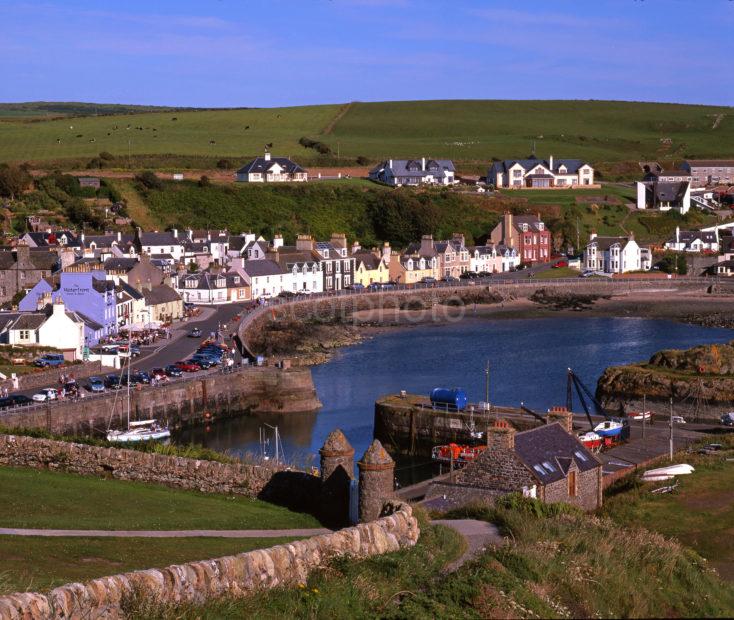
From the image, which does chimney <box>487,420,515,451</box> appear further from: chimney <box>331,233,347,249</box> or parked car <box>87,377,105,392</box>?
chimney <box>331,233,347,249</box>

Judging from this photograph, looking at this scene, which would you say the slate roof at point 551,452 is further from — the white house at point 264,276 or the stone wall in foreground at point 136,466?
the white house at point 264,276

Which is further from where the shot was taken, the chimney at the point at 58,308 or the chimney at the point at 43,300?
the chimney at the point at 43,300

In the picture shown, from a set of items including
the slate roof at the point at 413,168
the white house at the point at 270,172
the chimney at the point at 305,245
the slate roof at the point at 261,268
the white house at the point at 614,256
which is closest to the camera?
the slate roof at the point at 261,268

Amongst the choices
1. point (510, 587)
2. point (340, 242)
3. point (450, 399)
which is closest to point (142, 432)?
point (450, 399)

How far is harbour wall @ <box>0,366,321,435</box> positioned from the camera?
4319cm

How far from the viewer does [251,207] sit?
119 metres

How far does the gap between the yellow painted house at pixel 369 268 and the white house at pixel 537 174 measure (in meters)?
45.2

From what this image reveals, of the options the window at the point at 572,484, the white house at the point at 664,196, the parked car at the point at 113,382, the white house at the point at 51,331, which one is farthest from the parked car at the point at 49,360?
the white house at the point at 664,196

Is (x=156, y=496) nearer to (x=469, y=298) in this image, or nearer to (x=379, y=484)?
(x=379, y=484)

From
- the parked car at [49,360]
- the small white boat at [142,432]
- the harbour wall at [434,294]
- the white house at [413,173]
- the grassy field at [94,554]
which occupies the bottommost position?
the small white boat at [142,432]

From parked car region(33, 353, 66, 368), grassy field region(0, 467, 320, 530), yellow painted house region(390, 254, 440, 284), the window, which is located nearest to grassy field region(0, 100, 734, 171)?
yellow painted house region(390, 254, 440, 284)

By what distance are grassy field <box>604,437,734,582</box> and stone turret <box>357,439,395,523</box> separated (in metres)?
6.17

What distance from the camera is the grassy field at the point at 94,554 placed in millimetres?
15070

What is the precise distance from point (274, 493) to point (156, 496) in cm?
209
